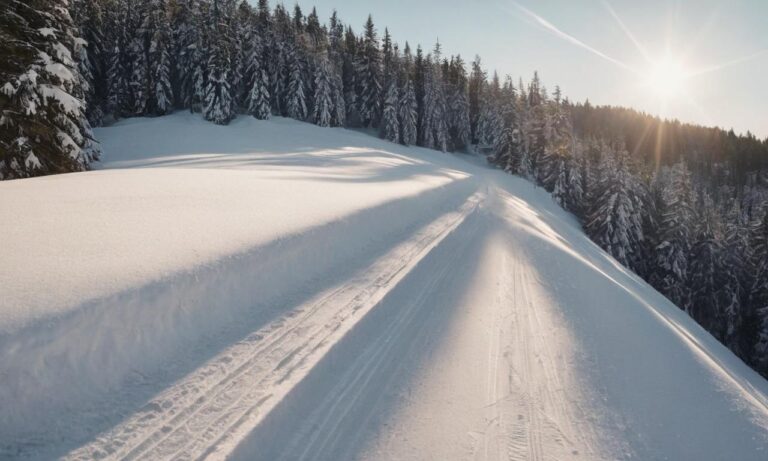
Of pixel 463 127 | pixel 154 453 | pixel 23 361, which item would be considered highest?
pixel 463 127

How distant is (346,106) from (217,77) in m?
23.3

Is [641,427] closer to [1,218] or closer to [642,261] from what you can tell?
[1,218]

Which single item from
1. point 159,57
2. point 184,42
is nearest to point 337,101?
point 184,42

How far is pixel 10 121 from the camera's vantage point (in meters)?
12.7

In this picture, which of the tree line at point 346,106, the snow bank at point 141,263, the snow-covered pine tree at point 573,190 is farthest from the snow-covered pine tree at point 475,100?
the snow bank at point 141,263

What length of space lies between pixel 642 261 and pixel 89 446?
1692 inches

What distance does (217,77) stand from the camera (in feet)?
143

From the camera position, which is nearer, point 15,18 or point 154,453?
point 154,453

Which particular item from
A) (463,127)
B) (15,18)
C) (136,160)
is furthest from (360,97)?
(15,18)

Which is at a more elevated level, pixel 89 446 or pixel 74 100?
pixel 74 100

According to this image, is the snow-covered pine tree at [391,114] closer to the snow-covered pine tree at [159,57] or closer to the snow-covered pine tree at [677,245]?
the snow-covered pine tree at [159,57]

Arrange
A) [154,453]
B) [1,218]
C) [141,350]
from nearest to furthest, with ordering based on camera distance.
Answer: [154,453], [141,350], [1,218]

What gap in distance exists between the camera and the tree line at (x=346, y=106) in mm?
13930

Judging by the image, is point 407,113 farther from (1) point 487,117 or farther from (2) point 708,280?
(2) point 708,280
